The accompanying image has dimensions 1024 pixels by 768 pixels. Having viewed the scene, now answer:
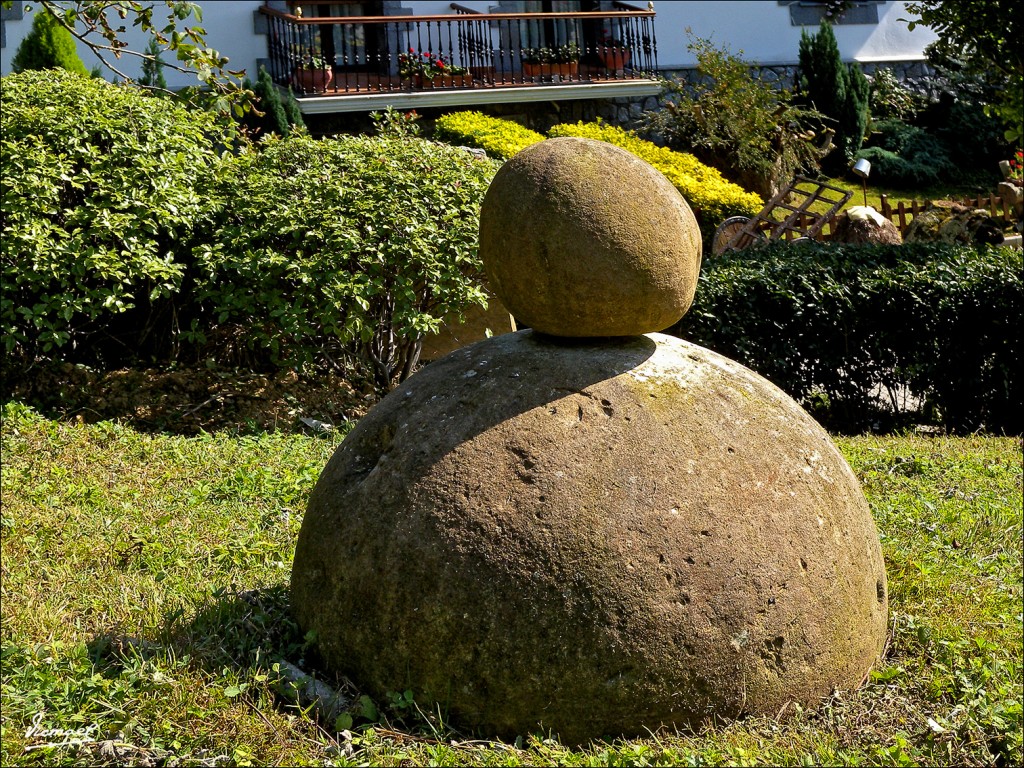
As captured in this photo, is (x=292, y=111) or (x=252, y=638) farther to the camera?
(x=292, y=111)

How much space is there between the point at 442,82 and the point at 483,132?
2.67 m

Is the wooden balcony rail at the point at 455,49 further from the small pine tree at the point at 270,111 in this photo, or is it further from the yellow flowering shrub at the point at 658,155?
the yellow flowering shrub at the point at 658,155

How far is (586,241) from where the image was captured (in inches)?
137

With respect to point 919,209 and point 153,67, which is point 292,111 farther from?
point 919,209

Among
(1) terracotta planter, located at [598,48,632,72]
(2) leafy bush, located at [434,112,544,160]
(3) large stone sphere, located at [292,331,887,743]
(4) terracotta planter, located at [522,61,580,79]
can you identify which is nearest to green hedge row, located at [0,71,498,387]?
(3) large stone sphere, located at [292,331,887,743]

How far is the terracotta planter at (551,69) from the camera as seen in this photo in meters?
19.9

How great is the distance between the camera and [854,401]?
27.1 feet

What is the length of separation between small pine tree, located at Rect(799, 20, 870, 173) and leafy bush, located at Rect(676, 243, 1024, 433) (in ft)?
46.1

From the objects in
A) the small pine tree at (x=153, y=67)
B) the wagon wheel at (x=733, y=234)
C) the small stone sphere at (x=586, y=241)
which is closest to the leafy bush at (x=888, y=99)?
the wagon wheel at (x=733, y=234)

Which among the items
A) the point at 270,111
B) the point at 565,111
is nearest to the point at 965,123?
the point at 565,111

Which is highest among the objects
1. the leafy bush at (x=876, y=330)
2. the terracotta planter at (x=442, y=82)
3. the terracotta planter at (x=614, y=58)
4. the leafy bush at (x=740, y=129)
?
the terracotta planter at (x=614, y=58)

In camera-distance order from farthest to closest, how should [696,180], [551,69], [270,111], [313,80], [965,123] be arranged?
[965,123] < [551,69] < [313,80] < [696,180] < [270,111]

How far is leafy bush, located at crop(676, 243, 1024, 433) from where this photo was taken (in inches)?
314

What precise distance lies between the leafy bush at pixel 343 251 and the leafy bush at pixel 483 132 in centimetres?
739
